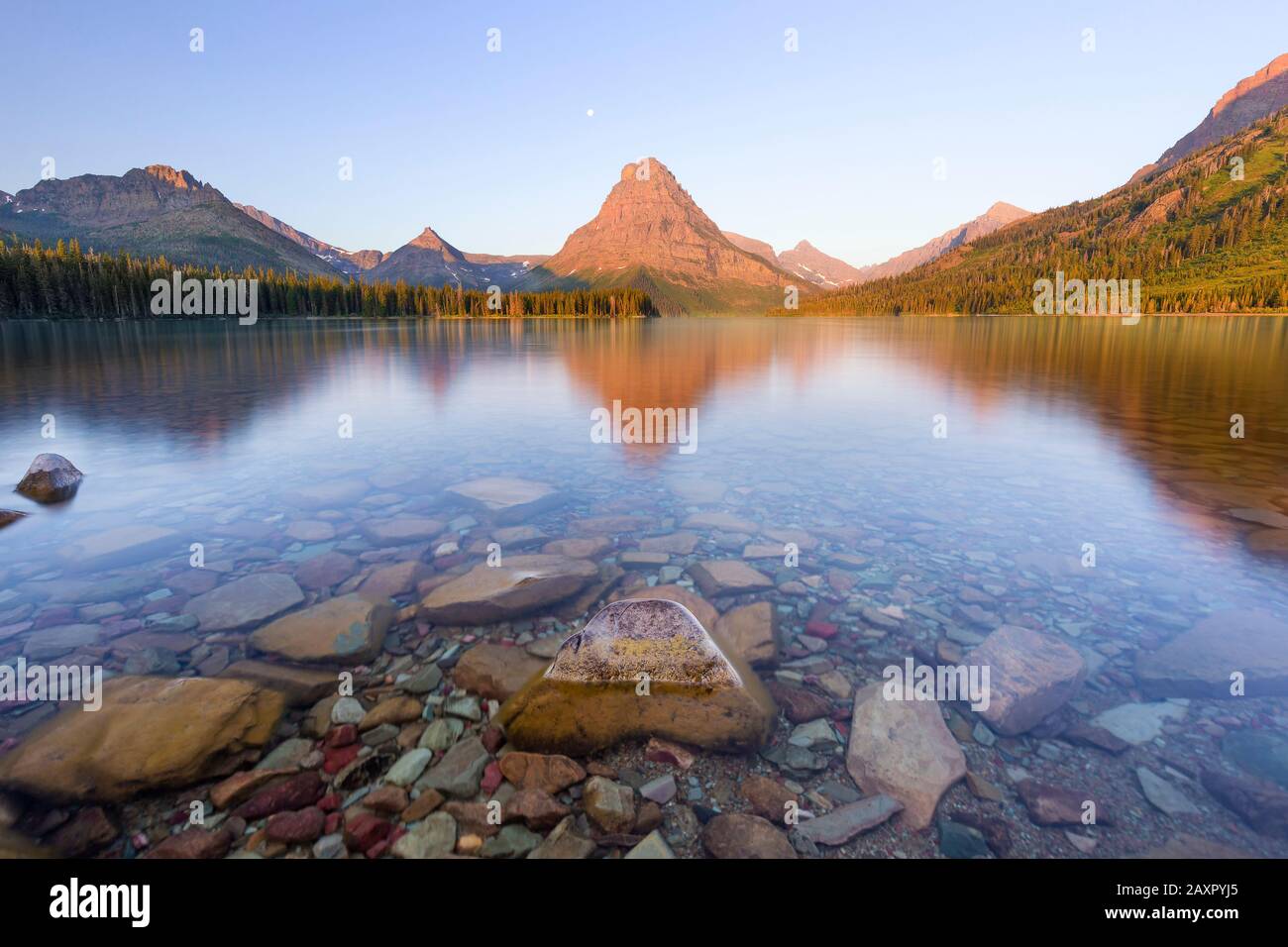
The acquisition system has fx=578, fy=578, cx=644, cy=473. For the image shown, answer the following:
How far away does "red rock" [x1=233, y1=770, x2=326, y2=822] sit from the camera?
18.3 feet

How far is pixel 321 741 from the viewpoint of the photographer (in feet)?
21.5

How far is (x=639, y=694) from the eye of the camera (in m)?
6.92

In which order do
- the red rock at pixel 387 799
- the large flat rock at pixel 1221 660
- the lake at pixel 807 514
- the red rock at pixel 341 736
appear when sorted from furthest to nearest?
the lake at pixel 807 514 → the large flat rock at pixel 1221 660 → the red rock at pixel 341 736 → the red rock at pixel 387 799

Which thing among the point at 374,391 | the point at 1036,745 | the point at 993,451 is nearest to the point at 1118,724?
the point at 1036,745

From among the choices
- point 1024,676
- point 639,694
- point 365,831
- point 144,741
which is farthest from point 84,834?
point 1024,676

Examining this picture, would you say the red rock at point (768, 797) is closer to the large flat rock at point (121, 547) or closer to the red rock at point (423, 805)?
the red rock at point (423, 805)

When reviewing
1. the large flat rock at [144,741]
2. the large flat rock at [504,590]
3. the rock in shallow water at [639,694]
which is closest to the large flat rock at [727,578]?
the large flat rock at [504,590]

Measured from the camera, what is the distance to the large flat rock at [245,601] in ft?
30.1

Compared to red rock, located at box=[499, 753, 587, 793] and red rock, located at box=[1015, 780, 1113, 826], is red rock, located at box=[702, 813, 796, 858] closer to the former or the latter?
red rock, located at box=[499, 753, 587, 793]

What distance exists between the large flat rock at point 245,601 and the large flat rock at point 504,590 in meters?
2.42

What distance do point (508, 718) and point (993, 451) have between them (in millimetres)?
19735

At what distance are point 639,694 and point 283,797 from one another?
12.3 ft
